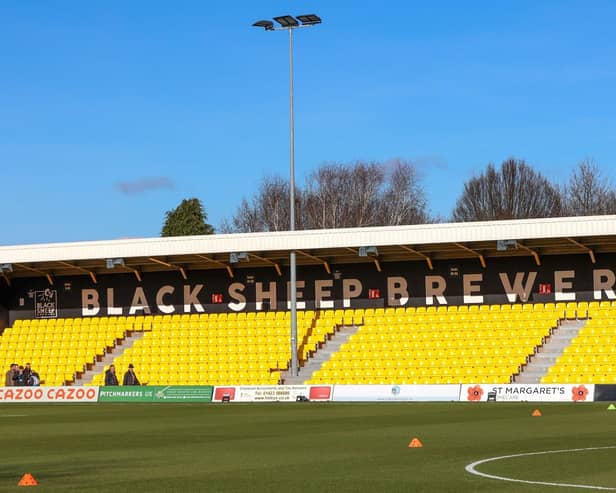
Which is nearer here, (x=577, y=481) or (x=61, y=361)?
(x=577, y=481)

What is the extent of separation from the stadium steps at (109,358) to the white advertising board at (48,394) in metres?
4.63

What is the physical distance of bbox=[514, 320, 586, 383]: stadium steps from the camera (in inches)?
1940

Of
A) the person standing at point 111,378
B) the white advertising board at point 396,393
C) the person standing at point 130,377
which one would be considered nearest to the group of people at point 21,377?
the person standing at point 111,378

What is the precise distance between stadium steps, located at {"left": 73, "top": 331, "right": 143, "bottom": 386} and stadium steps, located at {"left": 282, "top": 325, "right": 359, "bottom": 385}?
9.09 meters

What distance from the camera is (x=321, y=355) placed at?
55562 mm

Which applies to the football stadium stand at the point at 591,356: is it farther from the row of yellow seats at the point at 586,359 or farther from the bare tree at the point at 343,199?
the bare tree at the point at 343,199

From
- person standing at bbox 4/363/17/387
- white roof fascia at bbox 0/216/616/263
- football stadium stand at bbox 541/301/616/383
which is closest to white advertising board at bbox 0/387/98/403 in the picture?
person standing at bbox 4/363/17/387

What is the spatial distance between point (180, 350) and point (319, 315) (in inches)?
262

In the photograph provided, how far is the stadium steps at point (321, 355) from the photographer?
174 feet

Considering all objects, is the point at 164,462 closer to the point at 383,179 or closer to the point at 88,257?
the point at 88,257

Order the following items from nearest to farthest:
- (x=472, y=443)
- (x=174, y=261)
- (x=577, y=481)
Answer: (x=577, y=481), (x=472, y=443), (x=174, y=261)

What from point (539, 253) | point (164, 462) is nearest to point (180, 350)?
point (539, 253)

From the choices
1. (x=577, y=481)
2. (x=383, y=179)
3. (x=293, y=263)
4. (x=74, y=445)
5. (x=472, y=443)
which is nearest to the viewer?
(x=577, y=481)

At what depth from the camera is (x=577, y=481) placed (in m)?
15.7
